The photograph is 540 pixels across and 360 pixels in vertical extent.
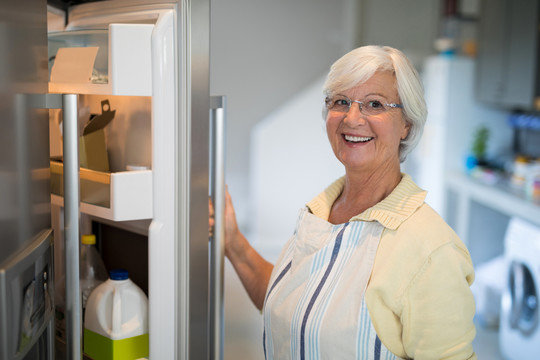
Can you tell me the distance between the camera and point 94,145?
135 centimetres

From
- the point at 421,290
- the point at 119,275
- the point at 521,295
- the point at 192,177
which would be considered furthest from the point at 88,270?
the point at 521,295

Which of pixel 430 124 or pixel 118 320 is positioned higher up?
pixel 430 124

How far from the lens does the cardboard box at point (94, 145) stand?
4.40 ft

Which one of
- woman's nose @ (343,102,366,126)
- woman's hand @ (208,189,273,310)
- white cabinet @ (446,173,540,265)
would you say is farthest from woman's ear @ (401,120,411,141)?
white cabinet @ (446,173,540,265)

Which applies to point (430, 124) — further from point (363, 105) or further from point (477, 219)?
point (363, 105)

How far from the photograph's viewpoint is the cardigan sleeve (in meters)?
1.13

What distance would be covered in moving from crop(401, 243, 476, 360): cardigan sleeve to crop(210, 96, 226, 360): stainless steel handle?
436mm

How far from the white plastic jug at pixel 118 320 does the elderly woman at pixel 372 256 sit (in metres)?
0.29

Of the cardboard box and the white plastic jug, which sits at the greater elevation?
the cardboard box

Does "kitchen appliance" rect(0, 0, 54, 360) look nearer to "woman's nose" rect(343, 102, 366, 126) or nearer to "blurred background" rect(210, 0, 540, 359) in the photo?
"woman's nose" rect(343, 102, 366, 126)

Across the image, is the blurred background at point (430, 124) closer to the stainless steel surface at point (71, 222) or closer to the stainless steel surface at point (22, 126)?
the stainless steel surface at point (71, 222)

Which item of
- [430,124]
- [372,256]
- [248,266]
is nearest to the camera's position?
[372,256]

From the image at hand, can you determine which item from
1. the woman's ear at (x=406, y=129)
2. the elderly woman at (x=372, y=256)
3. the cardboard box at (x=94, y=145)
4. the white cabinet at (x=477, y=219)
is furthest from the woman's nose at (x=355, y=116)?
the white cabinet at (x=477, y=219)

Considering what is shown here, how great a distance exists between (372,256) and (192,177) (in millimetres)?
410
